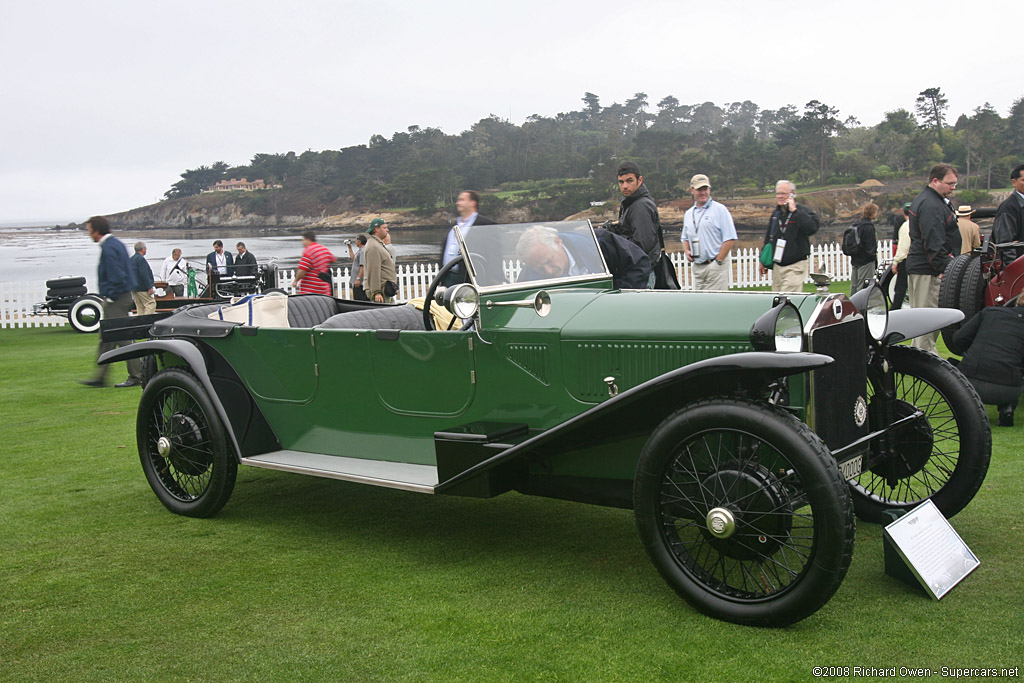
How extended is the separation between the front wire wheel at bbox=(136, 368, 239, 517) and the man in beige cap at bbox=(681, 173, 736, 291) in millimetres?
5147

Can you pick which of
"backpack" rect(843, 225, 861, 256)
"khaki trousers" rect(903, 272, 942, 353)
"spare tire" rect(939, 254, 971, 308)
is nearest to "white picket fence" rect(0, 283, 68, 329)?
"backpack" rect(843, 225, 861, 256)

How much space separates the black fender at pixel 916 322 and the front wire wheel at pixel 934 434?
0.09 metres

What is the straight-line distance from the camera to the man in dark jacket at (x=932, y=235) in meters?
7.11

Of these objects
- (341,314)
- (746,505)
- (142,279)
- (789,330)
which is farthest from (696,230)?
(142,279)

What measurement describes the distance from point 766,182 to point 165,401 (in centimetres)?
4134

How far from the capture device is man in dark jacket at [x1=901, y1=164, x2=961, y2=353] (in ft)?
23.3

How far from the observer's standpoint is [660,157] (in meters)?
45.3

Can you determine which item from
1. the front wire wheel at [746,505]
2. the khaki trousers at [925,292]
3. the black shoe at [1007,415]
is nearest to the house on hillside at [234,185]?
the khaki trousers at [925,292]

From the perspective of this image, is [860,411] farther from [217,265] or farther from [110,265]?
[217,265]

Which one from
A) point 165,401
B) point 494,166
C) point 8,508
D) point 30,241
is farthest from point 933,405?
point 30,241

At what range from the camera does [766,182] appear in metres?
42.1

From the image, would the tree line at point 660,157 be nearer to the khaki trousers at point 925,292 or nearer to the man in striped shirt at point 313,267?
the man in striped shirt at point 313,267

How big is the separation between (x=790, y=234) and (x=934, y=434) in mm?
4875

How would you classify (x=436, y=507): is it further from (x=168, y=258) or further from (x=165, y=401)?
(x=168, y=258)
